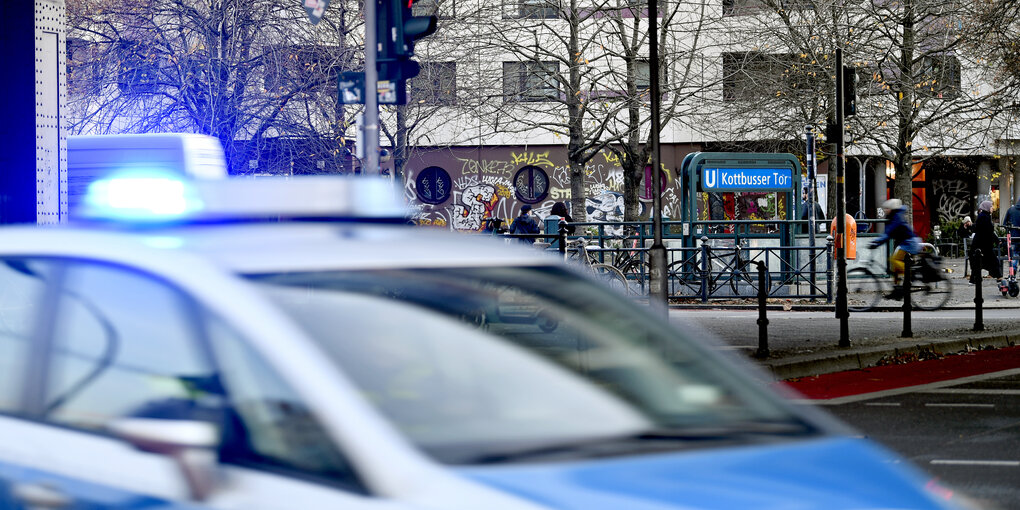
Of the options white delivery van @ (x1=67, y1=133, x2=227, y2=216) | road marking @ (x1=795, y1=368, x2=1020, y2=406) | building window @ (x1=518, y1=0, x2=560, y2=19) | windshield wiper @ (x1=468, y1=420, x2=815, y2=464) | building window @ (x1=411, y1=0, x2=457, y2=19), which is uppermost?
building window @ (x1=518, y1=0, x2=560, y2=19)

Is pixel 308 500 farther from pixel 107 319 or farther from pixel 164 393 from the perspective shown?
pixel 107 319

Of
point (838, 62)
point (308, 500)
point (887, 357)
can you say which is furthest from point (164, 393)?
point (838, 62)

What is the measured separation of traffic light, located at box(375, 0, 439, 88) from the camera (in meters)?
9.73

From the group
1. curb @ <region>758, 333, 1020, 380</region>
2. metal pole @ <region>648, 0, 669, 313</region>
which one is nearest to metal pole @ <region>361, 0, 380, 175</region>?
metal pole @ <region>648, 0, 669, 313</region>

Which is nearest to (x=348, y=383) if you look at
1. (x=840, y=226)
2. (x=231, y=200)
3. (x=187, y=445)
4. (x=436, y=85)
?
(x=187, y=445)

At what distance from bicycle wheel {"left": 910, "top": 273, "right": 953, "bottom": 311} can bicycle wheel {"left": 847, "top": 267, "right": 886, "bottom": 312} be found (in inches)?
18.5

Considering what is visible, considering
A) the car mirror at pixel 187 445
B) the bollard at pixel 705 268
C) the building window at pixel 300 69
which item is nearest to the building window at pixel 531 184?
the bollard at pixel 705 268

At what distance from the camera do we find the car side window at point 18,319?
3.42 m

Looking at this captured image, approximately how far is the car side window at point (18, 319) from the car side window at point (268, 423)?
0.91 m

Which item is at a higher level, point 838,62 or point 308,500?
point 838,62

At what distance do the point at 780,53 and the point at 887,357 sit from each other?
697 inches

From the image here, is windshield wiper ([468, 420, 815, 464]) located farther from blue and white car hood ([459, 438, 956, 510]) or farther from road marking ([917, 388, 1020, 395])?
road marking ([917, 388, 1020, 395])

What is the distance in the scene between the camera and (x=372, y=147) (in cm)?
971

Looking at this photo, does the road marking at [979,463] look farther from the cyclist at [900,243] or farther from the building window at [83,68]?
the building window at [83,68]
